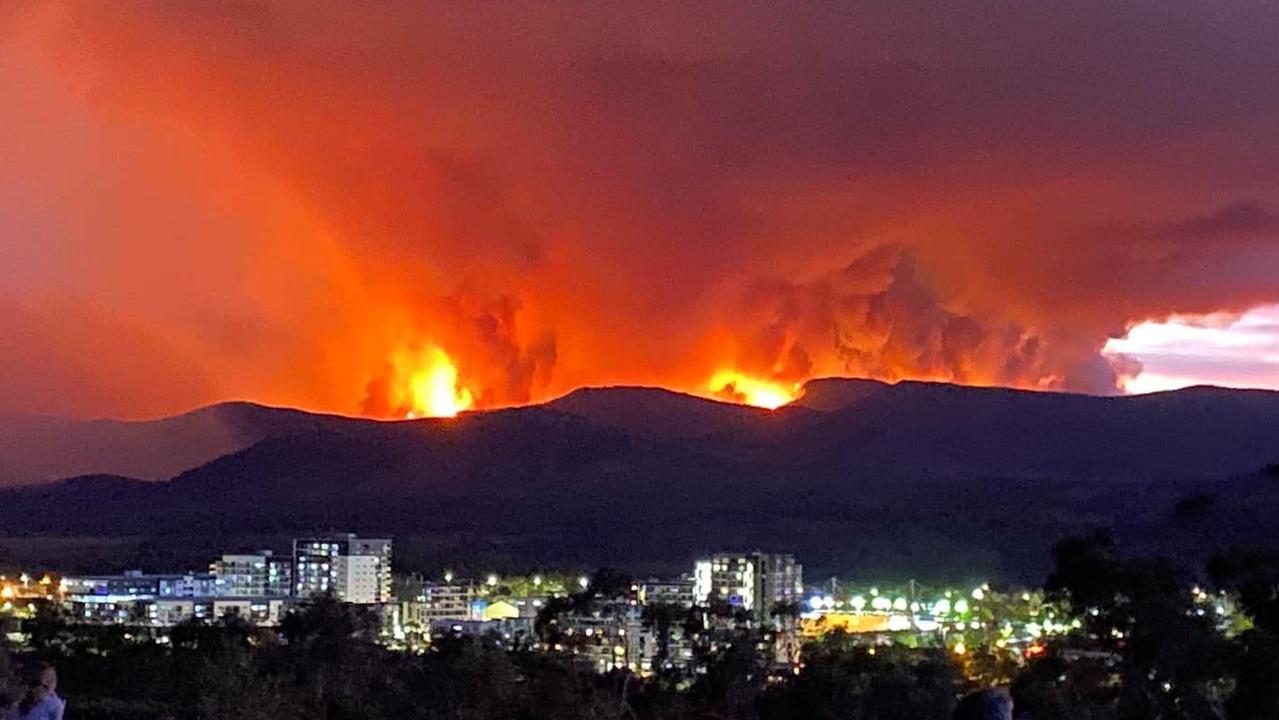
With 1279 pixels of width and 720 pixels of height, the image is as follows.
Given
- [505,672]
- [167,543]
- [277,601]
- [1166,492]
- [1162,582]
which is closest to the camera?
[1162,582]

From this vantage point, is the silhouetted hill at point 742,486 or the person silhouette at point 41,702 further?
the silhouetted hill at point 742,486

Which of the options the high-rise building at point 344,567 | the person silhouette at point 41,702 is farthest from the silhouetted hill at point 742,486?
the person silhouette at point 41,702

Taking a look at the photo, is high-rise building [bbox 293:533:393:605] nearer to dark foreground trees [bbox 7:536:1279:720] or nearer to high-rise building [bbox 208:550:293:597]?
high-rise building [bbox 208:550:293:597]

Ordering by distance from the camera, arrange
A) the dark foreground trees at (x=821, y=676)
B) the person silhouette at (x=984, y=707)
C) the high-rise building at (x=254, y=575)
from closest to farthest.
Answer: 1. the person silhouette at (x=984, y=707)
2. the dark foreground trees at (x=821, y=676)
3. the high-rise building at (x=254, y=575)

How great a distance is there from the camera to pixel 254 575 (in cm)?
5566

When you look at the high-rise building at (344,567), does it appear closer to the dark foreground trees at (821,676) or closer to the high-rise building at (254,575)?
the high-rise building at (254,575)

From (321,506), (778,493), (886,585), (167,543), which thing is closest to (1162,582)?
(886,585)

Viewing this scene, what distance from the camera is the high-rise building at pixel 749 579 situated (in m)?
38.4

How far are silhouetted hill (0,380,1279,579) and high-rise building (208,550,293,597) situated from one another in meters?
5.01

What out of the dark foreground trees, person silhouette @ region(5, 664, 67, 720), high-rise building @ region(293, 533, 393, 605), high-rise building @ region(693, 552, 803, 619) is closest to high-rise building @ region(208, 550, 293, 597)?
high-rise building @ region(293, 533, 393, 605)

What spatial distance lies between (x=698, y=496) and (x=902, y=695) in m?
54.6

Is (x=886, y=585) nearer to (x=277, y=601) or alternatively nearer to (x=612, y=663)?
(x=277, y=601)

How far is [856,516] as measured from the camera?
6488 cm

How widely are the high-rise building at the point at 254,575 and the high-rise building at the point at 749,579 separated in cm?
1424
